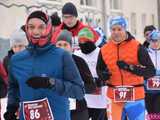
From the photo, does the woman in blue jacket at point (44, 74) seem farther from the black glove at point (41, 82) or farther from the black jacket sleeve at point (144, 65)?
the black jacket sleeve at point (144, 65)

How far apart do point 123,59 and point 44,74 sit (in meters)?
2.48

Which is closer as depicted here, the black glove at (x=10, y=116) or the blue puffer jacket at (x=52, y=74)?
the blue puffer jacket at (x=52, y=74)

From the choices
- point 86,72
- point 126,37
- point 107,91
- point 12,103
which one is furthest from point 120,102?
point 12,103

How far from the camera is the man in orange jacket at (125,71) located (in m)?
6.37

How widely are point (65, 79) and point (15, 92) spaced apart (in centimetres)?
45

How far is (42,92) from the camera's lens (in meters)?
4.12

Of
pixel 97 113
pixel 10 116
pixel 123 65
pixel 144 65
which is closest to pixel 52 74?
pixel 10 116

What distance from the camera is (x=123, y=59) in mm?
6473

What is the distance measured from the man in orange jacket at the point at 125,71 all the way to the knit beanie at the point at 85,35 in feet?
1.69

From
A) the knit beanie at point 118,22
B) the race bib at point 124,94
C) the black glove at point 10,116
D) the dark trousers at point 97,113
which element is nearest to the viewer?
the black glove at point 10,116

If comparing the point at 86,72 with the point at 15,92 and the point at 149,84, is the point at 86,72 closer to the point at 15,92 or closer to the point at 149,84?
the point at 15,92

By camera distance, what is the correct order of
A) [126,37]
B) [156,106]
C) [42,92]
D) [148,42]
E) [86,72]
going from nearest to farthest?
[42,92]
[86,72]
[126,37]
[156,106]
[148,42]

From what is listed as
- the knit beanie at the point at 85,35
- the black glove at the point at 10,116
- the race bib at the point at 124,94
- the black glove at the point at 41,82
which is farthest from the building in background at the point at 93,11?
the black glove at the point at 41,82

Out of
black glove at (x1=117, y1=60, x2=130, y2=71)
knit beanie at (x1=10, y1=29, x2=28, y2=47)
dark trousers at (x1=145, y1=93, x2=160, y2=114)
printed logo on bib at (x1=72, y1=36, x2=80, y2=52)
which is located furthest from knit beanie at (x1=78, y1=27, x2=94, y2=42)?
dark trousers at (x1=145, y1=93, x2=160, y2=114)
